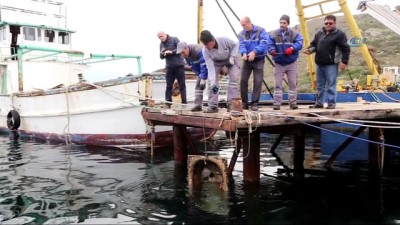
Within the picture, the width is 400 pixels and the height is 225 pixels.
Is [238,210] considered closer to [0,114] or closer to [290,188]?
[290,188]

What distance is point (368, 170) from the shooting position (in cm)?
913

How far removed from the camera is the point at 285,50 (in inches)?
312

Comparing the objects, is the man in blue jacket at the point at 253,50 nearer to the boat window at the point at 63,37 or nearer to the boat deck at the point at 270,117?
the boat deck at the point at 270,117

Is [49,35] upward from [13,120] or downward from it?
upward

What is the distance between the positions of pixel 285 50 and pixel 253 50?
0.70 m

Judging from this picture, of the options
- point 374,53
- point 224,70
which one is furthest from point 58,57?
point 374,53

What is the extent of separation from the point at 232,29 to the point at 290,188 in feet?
20.4

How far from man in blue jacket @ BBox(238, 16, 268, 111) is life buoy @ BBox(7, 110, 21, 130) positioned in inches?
409

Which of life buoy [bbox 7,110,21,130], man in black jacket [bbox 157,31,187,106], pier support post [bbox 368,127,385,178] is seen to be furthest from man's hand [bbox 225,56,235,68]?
life buoy [bbox 7,110,21,130]

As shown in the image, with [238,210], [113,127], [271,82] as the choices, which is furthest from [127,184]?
[271,82]

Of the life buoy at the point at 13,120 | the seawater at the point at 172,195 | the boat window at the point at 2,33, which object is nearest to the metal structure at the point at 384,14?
the seawater at the point at 172,195

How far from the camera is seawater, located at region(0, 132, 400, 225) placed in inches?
233

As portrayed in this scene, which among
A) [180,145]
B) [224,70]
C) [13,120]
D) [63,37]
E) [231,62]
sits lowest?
[180,145]

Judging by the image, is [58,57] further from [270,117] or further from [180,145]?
[270,117]
